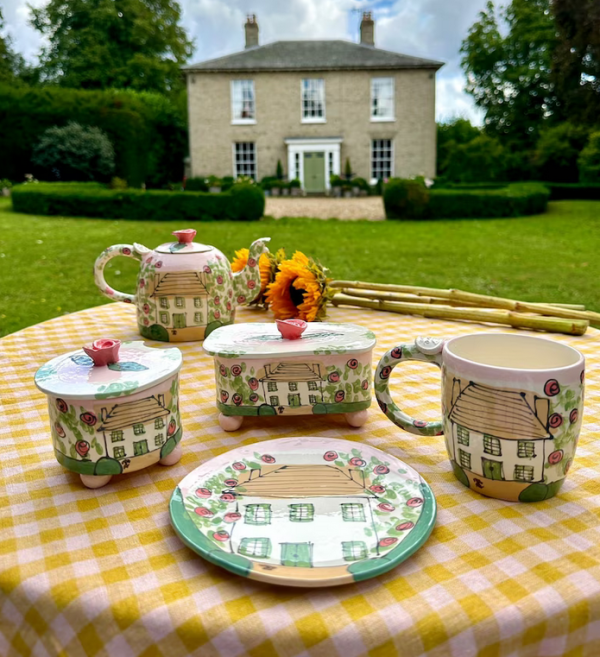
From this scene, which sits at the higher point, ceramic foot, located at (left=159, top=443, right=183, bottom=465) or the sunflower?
the sunflower

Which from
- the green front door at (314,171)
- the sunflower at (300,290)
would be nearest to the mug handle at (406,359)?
the sunflower at (300,290)

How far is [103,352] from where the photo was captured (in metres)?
0.87

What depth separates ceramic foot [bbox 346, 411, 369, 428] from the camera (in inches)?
41.5

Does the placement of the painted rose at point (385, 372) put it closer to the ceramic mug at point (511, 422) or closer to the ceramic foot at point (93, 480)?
the ceramic mug at point (511, 422)

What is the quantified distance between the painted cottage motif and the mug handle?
0.27 ft

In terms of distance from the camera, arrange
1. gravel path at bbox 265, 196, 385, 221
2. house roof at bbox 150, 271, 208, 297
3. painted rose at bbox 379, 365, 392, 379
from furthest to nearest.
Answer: gravel path at bbox 265, 196, 385, 221 < house roof at bbox 150, 271, 208, 297 < painted rose at bbox 379, 365, 392, 379

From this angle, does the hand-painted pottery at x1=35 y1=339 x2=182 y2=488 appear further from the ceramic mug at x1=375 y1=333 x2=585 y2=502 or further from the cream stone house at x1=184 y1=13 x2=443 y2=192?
the cream stone house at x1=184 y1=13 x2=443 y2=192

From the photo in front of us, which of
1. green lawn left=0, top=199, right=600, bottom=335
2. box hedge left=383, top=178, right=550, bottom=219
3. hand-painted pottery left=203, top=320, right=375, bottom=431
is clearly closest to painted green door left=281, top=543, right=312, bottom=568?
hand-painted pottery left=203, top=320, right=375, bottom=431

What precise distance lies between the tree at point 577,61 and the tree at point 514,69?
883 centimetres

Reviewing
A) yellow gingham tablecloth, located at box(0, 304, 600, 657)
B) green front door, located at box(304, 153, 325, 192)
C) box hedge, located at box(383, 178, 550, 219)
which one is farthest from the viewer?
green front door, located at box(304, 153, 325, 192)

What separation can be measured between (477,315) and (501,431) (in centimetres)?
113

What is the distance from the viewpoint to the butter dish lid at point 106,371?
31.9 inches

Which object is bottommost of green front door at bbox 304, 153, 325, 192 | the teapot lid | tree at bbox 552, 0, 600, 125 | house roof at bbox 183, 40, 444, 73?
the teapot lid

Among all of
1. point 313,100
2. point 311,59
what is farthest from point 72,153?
point 311,59
